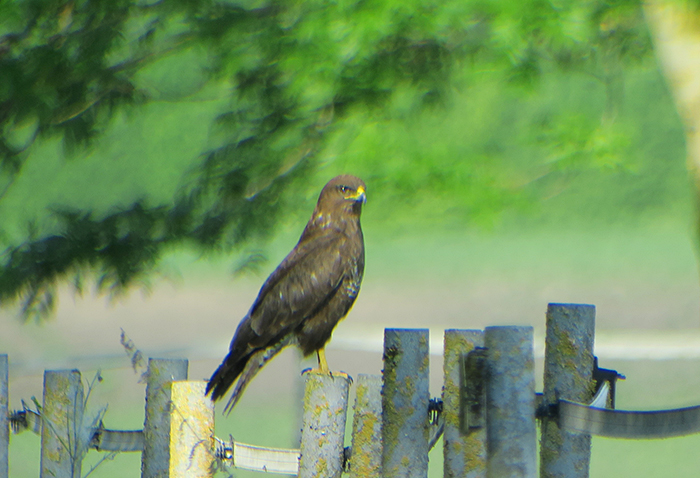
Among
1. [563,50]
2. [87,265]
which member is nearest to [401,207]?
[563,50]

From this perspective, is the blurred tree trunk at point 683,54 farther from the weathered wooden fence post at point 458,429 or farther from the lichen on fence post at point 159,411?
the lichen on fence post at point 159,411

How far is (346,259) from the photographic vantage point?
3.06 metres

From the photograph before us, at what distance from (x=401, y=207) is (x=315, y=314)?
1.26 metres

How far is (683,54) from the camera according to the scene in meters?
4.94

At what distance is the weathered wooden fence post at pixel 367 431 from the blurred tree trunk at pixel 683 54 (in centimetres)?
371

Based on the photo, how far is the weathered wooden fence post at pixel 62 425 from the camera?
7.36ft

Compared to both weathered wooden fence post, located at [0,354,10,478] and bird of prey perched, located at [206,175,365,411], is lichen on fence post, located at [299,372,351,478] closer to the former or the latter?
bird of prey perched, located at [206,175,365,411]

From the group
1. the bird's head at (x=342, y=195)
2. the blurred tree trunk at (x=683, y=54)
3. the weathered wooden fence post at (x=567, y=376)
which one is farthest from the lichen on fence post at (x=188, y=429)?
the blurred tree trunk at (x=683, y=54)

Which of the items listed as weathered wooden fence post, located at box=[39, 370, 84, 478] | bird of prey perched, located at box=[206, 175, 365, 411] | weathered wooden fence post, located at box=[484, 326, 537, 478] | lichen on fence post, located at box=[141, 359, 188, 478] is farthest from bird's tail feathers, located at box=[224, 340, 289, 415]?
weathered wooden fence post, located at box=[484, 326, 537, 478]

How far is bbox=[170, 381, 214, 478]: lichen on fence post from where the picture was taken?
213 cm

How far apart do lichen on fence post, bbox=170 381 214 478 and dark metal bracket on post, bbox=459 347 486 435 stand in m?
0.74

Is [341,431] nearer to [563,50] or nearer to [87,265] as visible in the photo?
[87,265]

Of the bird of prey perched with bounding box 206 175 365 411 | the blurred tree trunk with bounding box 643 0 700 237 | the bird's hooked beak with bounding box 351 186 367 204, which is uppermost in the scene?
the blurred tree trunk with bounding box 643 0 700 237

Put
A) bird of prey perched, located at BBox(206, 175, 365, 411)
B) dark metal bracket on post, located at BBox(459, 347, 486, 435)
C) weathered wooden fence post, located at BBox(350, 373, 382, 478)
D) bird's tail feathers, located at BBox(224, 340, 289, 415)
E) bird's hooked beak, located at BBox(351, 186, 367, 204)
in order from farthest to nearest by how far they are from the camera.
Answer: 1. bird's hooked beak, located at BBox(351, 186, 367, 204)
2. bird of prey perched, located at BBox(206, 175, 365, 411)
3. bird's tail feathers, located at BBox(224, 340, 289, 415)
4. weathered wooden fence post, located at BBox(350, 373, 382, 478)
5. dark metal bracket on post, located at BBox(459, 347, 486, 435)
